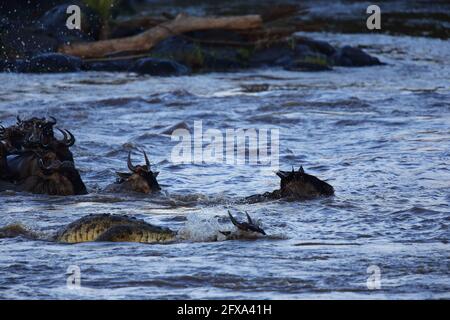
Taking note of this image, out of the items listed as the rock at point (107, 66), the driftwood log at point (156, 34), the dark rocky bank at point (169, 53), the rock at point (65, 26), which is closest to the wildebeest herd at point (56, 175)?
the dark rocky bank at point (169, 53)

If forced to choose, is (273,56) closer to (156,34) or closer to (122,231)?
(156,34)

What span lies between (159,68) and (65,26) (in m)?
2.82

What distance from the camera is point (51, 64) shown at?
76.6 ft

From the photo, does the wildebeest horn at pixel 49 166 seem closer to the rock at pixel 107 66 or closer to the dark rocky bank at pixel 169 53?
the dark rocky bank at pixel 169 53

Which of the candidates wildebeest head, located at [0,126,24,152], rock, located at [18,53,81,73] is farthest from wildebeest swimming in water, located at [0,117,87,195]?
rock, located at [18,53,81,73]

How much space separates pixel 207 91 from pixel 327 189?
9.50m

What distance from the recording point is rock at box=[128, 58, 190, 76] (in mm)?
23594

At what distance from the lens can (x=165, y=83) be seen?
22219mm

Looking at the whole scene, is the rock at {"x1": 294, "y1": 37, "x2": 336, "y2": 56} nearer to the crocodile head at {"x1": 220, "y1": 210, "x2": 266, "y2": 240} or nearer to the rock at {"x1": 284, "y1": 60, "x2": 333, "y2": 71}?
the rock at {"x1": 284, "y1": 60, "x2": 333, "y2": 71}

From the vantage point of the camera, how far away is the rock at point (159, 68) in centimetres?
2359

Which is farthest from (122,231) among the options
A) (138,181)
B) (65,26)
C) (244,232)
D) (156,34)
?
(65,26)

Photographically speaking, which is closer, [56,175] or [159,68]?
[56,175]

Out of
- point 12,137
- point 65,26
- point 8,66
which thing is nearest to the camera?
point 12,137

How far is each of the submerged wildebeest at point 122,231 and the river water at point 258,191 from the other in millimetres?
137
